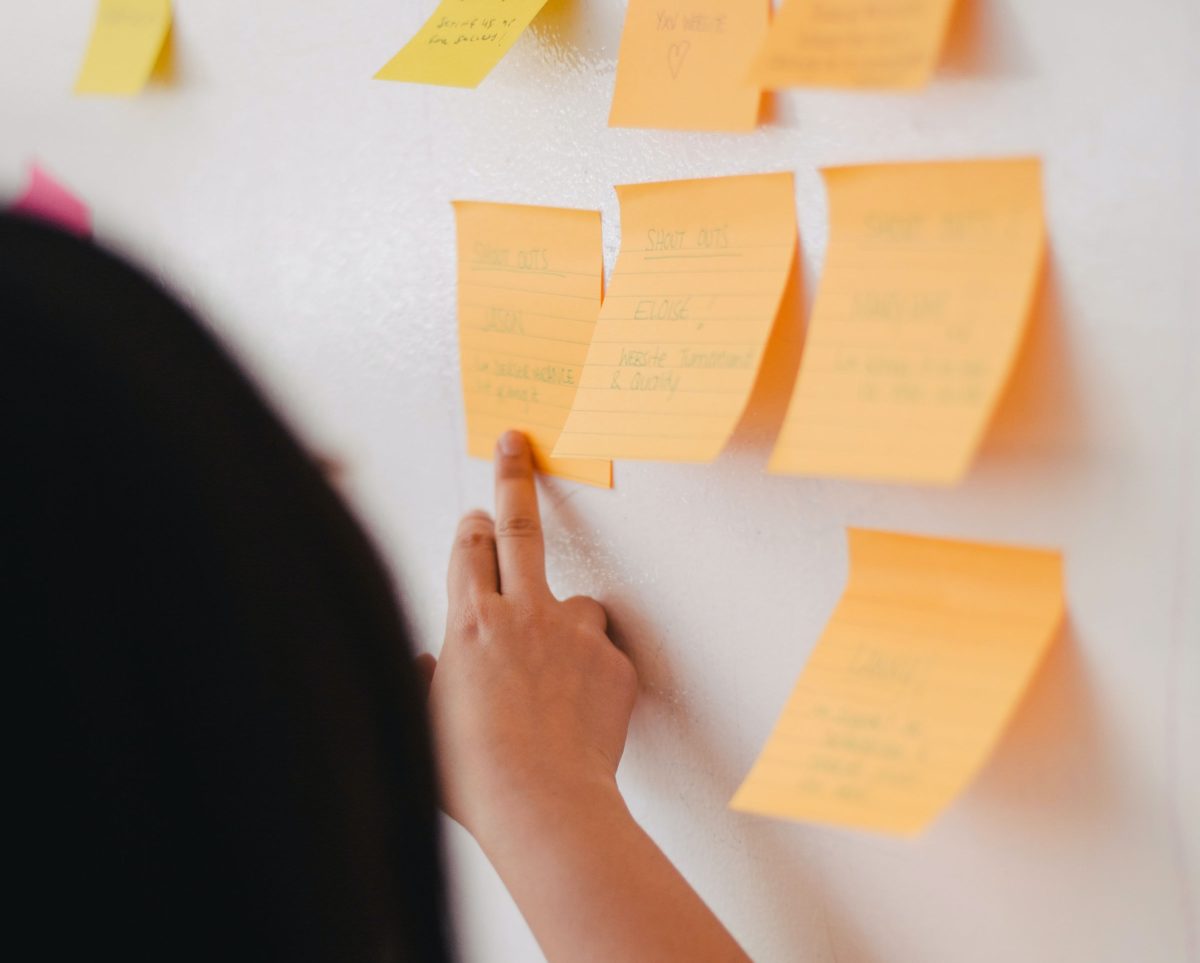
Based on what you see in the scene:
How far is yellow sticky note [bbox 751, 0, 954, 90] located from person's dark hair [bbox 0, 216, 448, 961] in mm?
250

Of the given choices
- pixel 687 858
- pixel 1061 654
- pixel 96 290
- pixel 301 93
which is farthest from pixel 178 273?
pixel 1061 654

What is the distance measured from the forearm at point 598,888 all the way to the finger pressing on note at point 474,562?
139mm

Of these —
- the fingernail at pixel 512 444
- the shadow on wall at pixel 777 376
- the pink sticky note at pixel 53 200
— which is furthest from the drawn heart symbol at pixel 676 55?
the pink sticky note at pixel 53 200

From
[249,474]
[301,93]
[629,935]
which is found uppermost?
[301,93]

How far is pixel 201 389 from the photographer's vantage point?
1.50ft

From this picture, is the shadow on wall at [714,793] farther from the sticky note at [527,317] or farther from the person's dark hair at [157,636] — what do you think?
the person's dark hair at [157,636]

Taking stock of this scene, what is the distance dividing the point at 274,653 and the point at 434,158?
0.34 metres

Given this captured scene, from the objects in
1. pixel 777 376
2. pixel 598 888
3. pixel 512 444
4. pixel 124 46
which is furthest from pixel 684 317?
pixel 124 46

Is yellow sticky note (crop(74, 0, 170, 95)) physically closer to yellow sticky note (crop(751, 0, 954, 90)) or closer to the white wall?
the white wall

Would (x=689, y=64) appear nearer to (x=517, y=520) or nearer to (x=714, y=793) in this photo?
(x=517, y=520)

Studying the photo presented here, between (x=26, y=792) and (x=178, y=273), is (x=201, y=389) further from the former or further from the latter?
(x=178, y=273)

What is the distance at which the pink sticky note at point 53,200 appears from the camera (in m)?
0.95

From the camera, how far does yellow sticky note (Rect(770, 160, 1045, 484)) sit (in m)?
0.42

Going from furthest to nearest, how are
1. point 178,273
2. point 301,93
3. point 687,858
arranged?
point 178,273
point 301,93
point 687,858
